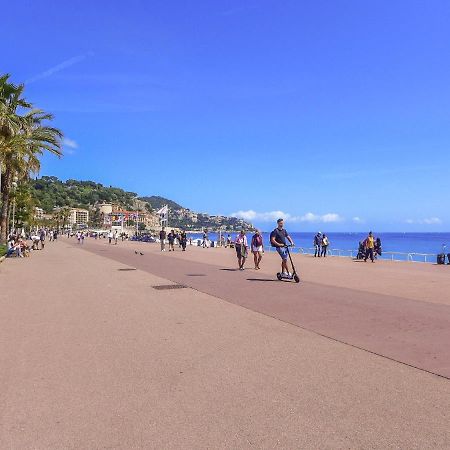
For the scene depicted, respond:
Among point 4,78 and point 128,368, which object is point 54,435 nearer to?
point 128,368

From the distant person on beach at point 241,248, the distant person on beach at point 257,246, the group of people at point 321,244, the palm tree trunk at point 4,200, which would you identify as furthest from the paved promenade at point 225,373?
the palm tree trunk at point 4,200

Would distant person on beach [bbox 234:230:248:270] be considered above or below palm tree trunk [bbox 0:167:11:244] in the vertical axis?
below

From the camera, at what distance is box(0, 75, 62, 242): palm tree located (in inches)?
942

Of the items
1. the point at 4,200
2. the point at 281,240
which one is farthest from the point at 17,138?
the point at 281,240

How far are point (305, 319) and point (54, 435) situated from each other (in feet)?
16.6

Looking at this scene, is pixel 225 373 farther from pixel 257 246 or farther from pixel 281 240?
pixel 257 246

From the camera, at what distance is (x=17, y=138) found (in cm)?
2450

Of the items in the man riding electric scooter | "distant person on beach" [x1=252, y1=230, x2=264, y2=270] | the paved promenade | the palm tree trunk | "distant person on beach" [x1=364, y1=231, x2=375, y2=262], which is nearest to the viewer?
the paved promenade

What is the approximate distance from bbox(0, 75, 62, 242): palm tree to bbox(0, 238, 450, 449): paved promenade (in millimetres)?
16610

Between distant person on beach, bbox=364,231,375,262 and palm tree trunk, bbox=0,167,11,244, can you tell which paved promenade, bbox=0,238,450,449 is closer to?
distant person on beach, bbox=364,231,375,262

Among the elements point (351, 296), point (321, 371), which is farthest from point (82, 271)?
point (321, 371)

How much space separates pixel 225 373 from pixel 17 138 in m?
23.1

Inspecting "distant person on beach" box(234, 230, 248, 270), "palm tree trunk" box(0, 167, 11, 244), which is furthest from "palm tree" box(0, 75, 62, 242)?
"distant person on beach" box(234, 230, 248, 270)

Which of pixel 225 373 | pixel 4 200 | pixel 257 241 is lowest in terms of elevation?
pixel 225 373
